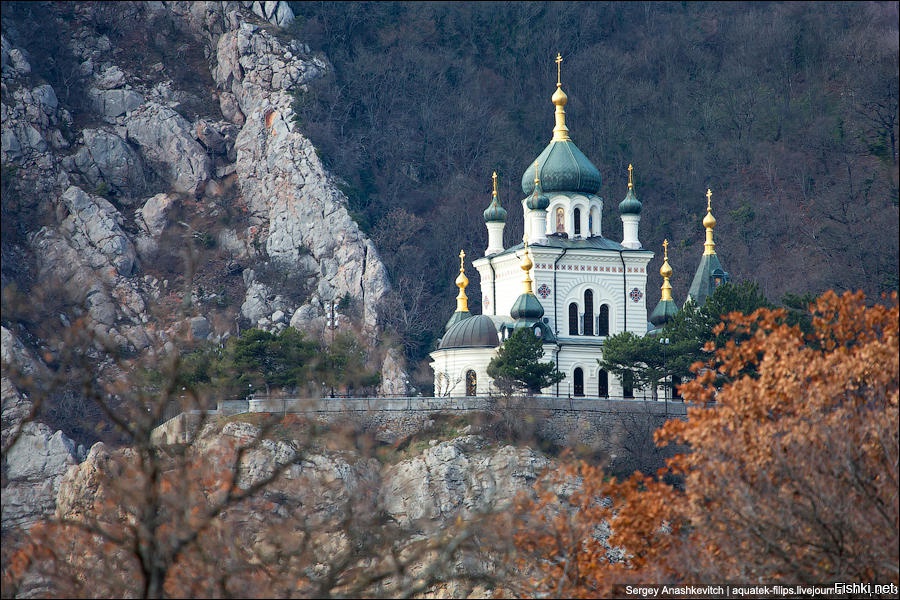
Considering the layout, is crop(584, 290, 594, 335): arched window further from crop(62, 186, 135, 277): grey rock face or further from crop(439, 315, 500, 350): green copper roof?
crop(62, 186, 135, 277): grey rock face

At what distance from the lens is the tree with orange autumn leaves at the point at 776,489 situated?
21297mm

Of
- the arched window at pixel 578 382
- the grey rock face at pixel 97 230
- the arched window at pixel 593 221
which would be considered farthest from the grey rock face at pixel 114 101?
the arched window at pixel 578 382

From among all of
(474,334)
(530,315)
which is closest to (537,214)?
(530,315)

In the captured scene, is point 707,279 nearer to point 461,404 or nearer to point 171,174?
point 461,404

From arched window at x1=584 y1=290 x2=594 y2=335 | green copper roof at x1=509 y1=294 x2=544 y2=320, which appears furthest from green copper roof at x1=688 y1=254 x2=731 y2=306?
green copper roof at x1=509 y1=294 x2=544 y2=320

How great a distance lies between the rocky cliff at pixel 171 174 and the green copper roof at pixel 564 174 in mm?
11377

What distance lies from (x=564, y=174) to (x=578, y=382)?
23.8 ft

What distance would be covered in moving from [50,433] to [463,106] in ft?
107

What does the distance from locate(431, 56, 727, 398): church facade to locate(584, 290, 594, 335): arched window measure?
0.03m

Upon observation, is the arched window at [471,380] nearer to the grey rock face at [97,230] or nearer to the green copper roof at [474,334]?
the green copper roof at [474,334]

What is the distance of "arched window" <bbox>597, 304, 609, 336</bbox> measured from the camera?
51938mm

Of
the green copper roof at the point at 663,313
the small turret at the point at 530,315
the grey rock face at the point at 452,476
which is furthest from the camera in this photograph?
the green copper roof at the point at 663,313

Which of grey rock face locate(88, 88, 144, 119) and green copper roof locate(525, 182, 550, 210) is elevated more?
grey rock face locate(88, 88, 144, 119)

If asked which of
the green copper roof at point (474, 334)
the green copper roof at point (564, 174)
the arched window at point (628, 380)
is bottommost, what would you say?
the arched window at point (628, 380)
